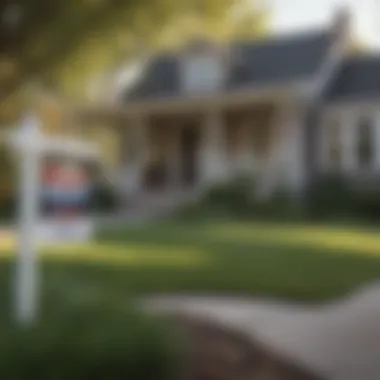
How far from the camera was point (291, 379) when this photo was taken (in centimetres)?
450

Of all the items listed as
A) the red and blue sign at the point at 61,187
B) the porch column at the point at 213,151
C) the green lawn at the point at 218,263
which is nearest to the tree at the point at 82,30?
the green lawn at the point at 218,263

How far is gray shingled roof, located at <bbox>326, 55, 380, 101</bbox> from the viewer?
1653cm

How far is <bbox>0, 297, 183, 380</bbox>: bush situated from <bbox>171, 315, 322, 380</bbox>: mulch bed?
0.32 meters

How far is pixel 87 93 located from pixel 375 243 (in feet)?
15.5

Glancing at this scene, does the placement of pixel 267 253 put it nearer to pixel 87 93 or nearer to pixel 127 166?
pixel 87 93

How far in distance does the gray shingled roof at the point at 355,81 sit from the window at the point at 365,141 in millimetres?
478

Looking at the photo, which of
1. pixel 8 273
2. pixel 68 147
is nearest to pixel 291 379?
pixel 68 147

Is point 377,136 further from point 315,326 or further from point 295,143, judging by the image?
point 315,326

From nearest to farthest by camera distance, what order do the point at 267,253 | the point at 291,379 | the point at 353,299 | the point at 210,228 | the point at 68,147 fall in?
the point at 291,379 → the point at 68,147 → the point at 353,299 → the point at 267,253 → the point at 210,228

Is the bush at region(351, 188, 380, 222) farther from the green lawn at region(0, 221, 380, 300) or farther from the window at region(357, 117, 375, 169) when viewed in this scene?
the green lawn at region(0, 221, 380, 300)

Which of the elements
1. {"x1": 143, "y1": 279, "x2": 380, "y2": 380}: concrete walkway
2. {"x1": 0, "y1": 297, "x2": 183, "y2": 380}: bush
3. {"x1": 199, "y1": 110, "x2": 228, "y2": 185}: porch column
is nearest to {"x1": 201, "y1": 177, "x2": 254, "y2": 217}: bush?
{"x1": 199, "y1": 110, "x2": 228, "y2": 185}: porch column

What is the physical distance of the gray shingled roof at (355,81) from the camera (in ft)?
54.2

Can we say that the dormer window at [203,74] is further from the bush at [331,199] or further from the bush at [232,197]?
the bush at [331,199]

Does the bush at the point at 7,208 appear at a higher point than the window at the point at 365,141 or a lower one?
lower
